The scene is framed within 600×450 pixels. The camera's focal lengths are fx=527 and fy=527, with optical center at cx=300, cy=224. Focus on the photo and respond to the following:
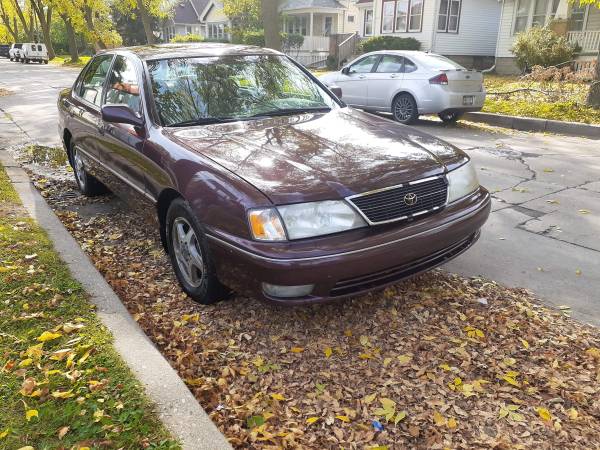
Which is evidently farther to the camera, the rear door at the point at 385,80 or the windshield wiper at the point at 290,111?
the rear door at the point at 385,80

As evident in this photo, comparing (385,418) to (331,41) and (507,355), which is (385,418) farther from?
(331,41)

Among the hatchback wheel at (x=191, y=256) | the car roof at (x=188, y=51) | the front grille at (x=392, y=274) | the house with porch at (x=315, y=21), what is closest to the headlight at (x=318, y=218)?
the front grille at (x=392, y=274)

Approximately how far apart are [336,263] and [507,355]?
1.19 metres

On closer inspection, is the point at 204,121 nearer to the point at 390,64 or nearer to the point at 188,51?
the point at 188,51

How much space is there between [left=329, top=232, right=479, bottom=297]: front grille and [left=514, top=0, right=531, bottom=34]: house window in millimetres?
22770

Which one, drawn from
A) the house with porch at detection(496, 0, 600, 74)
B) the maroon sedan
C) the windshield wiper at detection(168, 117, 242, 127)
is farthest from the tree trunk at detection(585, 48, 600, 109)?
the windshield wiper at detection(168, 117, 242, 127)

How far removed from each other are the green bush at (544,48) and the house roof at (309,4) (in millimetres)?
20794

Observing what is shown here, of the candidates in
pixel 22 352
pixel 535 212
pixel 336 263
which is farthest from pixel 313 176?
pixel 535 212

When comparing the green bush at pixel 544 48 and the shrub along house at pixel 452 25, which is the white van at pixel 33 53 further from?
the green bush at pixel 544 48

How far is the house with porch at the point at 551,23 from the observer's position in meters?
20.3

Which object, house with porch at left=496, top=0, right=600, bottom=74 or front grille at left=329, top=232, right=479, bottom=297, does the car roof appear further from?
house with porch at left=496, top=0, right=600, bottom=74

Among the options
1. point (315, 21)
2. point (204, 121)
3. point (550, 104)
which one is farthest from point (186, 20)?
point (204, 121)

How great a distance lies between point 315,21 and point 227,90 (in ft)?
124

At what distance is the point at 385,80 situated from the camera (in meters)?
11.7
